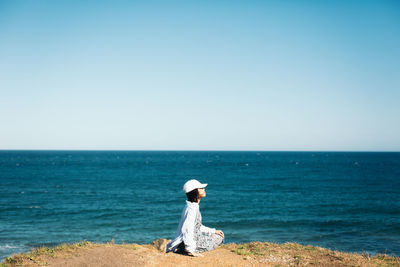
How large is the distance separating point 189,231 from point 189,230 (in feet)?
0.16

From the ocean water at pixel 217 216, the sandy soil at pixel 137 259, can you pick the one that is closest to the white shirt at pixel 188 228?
the sandy soil at pixel 137 259

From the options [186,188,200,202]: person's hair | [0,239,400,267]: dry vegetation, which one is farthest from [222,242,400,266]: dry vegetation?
[186,188,200,202]: person's hair

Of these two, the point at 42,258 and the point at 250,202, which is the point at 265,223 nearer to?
the point at 250,202

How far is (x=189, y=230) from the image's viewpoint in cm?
702

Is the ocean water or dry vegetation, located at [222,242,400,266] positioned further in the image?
the ocean water

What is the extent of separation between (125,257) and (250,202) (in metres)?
26.5

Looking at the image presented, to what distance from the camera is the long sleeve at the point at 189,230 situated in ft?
22.7

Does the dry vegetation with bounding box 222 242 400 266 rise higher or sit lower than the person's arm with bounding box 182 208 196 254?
lower

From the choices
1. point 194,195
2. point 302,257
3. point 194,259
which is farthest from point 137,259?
point 302,257

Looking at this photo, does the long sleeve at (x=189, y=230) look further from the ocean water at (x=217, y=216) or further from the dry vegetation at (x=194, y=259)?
the ocean water at (x=217, y=216)

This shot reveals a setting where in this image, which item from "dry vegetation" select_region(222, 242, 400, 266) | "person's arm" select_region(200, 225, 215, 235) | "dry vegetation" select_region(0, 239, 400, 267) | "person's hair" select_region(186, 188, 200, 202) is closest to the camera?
"person's hair" select_region(186, 188, 200, 202)

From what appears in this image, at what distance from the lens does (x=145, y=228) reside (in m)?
22.2

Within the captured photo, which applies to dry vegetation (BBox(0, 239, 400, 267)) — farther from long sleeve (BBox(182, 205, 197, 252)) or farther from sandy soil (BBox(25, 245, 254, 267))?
long sleeve (BBox(182, 205, 197, 252))

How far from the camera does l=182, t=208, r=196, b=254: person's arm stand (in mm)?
6927
